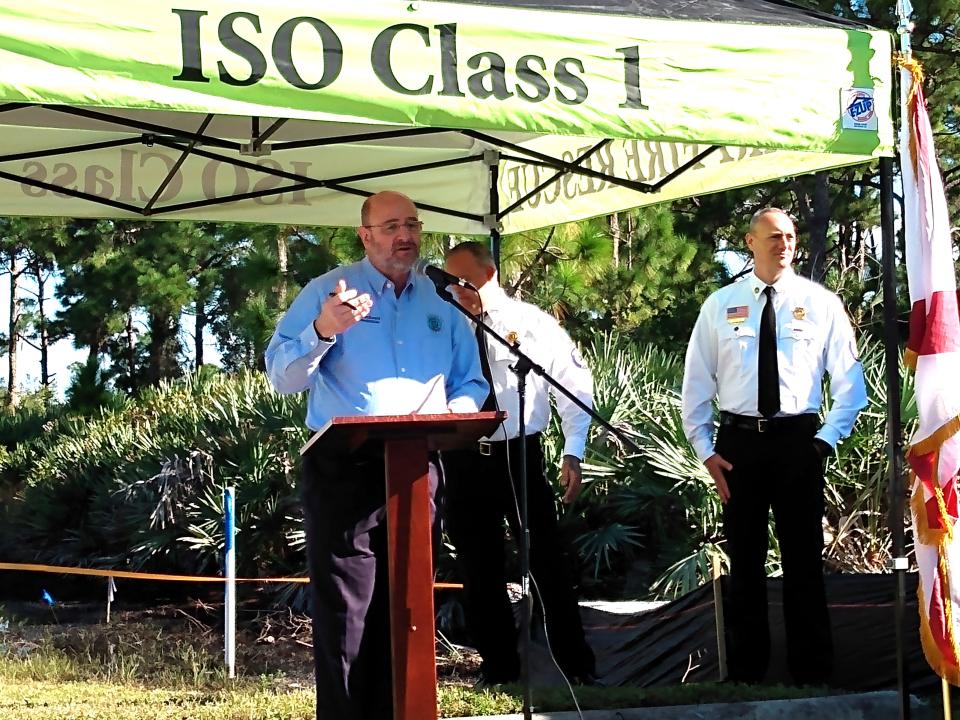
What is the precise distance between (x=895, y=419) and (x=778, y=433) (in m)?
0.84

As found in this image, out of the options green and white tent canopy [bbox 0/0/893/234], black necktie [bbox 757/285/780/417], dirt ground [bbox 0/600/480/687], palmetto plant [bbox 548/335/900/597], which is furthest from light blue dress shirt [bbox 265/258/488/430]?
palmetto plant [bbox 548/335/900/597]

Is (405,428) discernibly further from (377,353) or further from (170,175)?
(170,175)

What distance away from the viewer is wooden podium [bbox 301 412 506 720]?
3648 mm

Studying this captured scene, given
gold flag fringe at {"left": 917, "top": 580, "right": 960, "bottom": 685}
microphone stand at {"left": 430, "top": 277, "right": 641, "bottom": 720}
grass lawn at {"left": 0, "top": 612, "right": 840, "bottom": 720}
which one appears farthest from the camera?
grass lawn at {"left": 0, "top": 612, "right": 840, "bottom": 720}

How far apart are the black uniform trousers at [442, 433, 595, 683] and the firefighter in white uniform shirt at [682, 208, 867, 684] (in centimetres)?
83

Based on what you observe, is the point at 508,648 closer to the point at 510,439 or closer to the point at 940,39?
the point at 510,439

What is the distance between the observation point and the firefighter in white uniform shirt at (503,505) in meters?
5.96

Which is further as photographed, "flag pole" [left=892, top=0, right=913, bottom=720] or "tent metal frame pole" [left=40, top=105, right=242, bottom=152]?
"tent metal frame pole" [left=40, top=105, right=242, bottom=152]

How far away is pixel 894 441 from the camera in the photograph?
4695 millimetres

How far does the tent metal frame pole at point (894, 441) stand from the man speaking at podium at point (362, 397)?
5.26 feet

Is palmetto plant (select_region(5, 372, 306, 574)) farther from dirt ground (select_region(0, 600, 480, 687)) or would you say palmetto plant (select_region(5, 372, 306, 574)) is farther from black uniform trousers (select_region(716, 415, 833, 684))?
black uniform trousers (select_region(716, 415, 833, 684))

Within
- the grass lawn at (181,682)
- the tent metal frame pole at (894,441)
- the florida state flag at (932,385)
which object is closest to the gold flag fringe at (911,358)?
the florida state flag at (932,385)

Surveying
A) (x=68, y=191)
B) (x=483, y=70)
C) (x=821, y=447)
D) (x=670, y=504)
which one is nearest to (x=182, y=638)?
(x=670, y=504)

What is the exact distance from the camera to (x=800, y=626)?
18.1 feet
